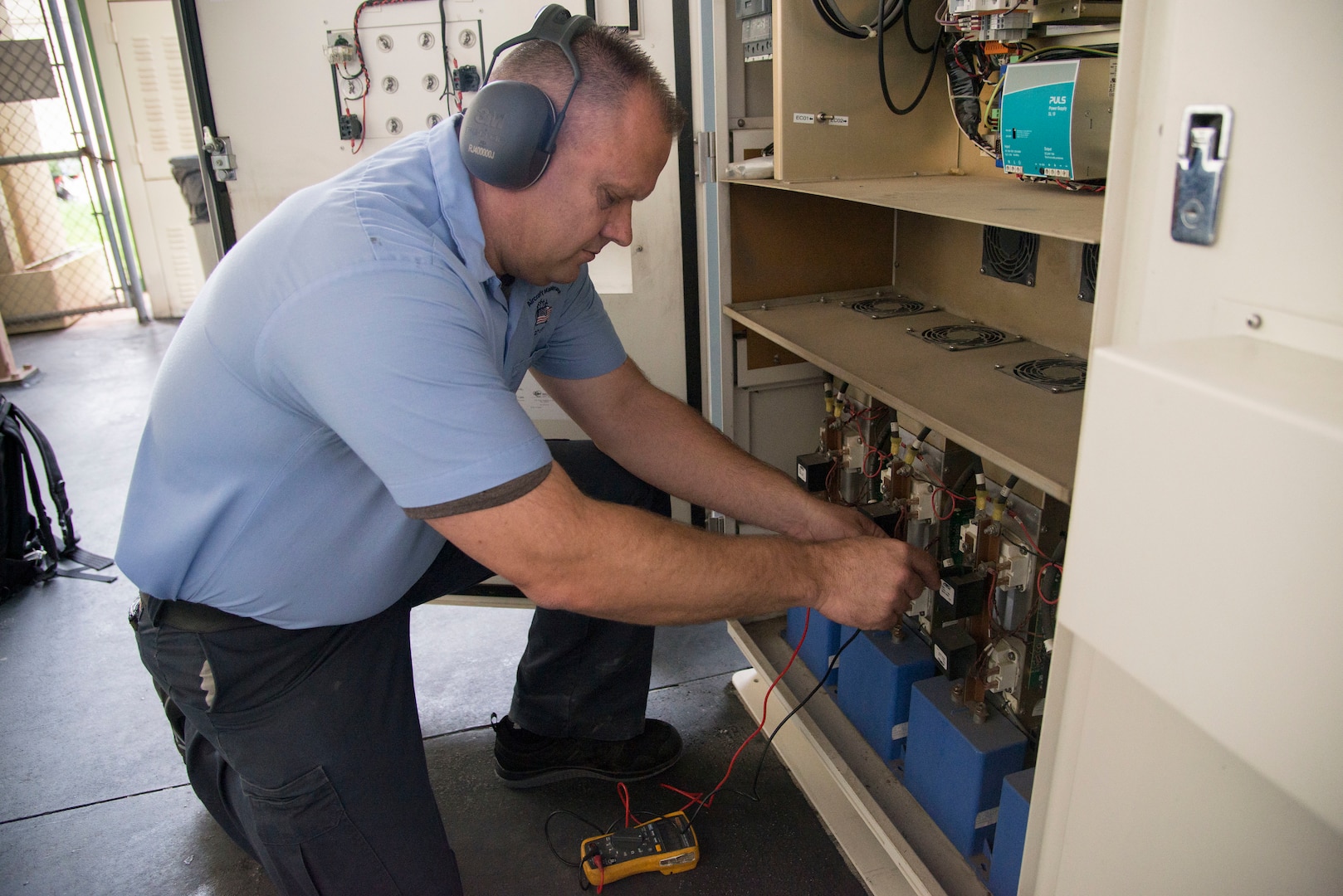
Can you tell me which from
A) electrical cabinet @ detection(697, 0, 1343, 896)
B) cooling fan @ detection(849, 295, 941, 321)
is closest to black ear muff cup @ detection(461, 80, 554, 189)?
electrical cabinet @ detection(697, 0, 1343, 896)

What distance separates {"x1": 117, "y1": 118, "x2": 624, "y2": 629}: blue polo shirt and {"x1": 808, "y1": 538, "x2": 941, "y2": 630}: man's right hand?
1.32 ft

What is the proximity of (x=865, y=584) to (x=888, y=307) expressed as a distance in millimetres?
864

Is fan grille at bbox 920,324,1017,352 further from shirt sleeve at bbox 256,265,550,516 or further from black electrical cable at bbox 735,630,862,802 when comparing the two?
shirt sleeve at bbox 256,265,550,516

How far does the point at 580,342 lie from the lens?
5.00ft

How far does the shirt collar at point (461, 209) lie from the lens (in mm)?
1098

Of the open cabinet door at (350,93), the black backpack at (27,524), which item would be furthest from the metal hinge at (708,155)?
the black backpack at (27,524)

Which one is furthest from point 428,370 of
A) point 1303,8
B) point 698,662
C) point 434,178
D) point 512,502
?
point 698,662

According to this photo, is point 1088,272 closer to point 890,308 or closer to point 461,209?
point 890,308

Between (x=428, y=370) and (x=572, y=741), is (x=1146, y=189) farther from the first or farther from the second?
(x=572, y=741)

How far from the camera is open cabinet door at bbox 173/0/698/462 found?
1950 mm

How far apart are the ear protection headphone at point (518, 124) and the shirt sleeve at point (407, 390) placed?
0.54 feet

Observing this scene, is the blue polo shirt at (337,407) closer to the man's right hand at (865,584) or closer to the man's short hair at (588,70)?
the man's short hair at (588,70)

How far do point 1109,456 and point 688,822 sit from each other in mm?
1232

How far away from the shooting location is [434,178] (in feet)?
3.70
